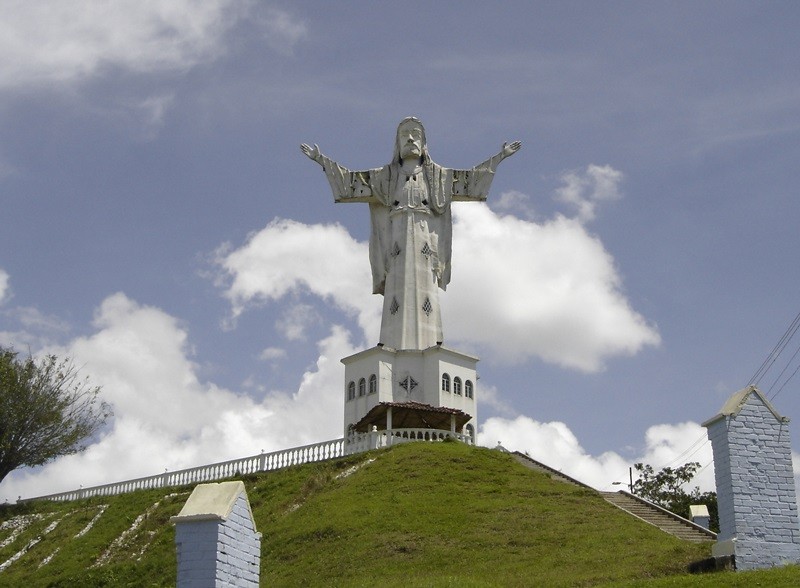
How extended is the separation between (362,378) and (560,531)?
24.2 meters

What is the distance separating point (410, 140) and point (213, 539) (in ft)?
142

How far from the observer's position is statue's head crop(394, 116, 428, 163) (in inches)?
2239

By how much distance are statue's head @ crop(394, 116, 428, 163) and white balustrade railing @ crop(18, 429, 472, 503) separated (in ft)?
54.2

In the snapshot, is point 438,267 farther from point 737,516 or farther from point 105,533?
Result: point 737,516

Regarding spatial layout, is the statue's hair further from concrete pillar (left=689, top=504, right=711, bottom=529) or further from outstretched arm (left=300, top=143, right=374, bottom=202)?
concrete pillar (left=689, top=504, right=711, bottom=529)

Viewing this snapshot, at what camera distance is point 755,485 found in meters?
19.7

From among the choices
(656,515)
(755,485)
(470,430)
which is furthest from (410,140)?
(755,485)

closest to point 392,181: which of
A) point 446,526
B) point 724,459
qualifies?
point 446,526

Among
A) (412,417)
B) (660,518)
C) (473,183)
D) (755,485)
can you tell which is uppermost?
(473,183)

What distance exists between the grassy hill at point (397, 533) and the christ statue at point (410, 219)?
12.4 metres

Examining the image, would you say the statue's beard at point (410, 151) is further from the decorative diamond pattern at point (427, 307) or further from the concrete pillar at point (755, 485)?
the concrete pillar at point (755, 485)

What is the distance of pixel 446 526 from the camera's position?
3231 centimetres

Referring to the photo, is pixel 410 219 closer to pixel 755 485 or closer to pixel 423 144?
pixel 423 144

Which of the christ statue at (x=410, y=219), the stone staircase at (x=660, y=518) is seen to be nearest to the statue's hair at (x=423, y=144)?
the christ statue at (x=410, y=219)
